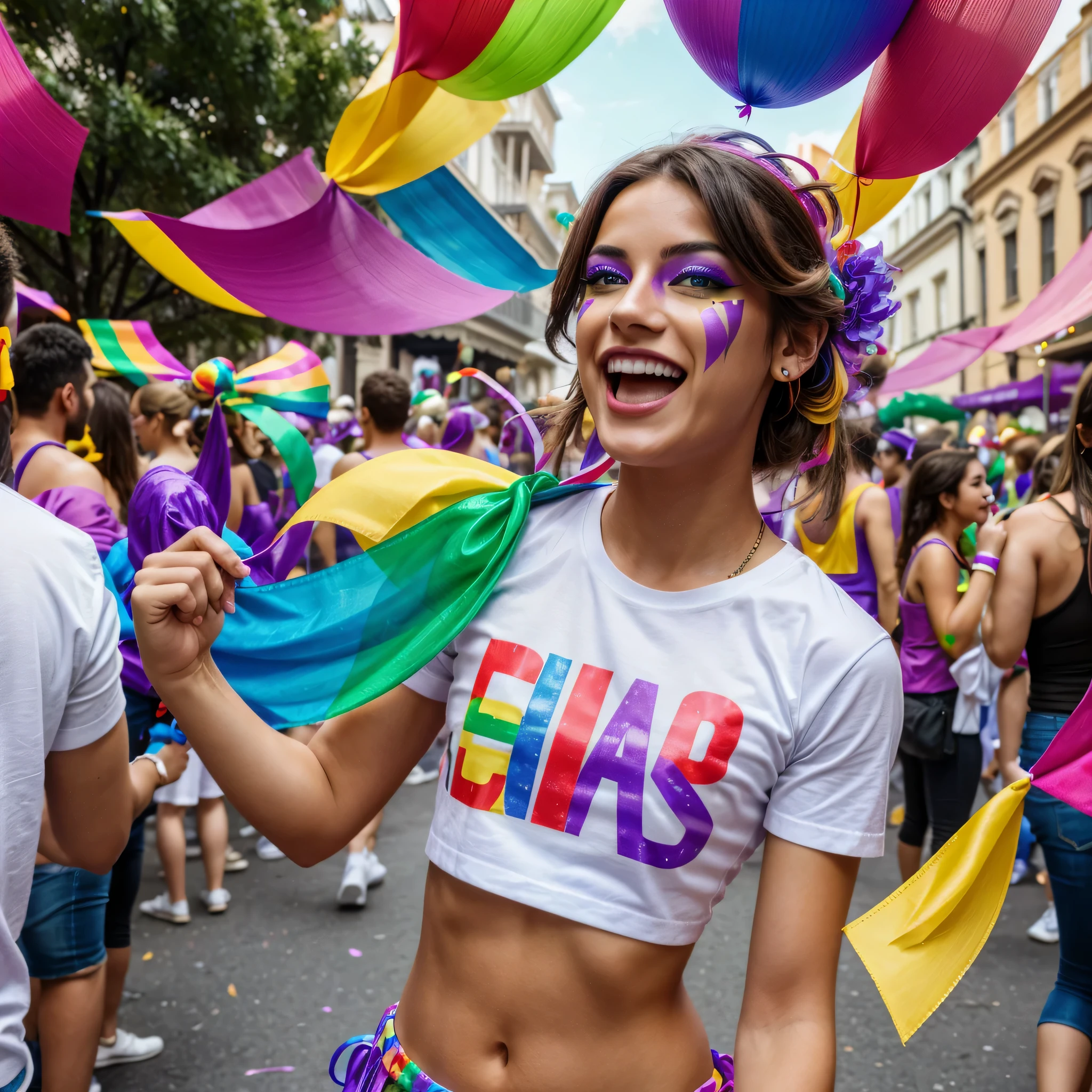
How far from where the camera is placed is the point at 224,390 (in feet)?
12.1

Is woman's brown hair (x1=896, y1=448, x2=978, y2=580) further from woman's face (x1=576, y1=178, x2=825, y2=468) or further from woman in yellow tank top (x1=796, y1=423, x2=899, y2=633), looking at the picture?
woman's face (x1=576, y1=178, x2=825, y2=468)

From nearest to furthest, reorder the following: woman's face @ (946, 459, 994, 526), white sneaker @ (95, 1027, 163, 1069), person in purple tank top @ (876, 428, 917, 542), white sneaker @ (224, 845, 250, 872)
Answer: white sneaker @ (95, 1027, 163, 1069) → woman's face @ (946, 459, 994, 526) → white sneaker @ (224, 845, 250, 872) → person in purple tank top @ (876, 428, 917, 542)

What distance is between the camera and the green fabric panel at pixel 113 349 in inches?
182

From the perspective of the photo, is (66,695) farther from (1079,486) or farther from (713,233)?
(1079,486)

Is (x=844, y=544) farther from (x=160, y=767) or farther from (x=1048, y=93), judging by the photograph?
(x=1048, y=93)

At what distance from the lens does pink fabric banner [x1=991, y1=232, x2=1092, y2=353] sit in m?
2.95

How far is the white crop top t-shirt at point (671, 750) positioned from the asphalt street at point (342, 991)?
238 cm

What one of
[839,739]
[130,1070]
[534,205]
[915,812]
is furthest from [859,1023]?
[534,205]

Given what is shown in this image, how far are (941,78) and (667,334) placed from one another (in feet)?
2.11

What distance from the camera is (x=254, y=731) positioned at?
1.42m

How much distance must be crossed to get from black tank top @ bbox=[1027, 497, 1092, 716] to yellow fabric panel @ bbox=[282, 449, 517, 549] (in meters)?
1.87

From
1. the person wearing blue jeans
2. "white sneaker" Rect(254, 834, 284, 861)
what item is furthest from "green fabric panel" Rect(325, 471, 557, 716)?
"white sneaker" Rect(254, 834, 284, 861)

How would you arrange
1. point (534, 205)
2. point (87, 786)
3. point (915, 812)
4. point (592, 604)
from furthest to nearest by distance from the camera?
point (534, 205) → point (915, 812) → point (87, 786) → point (592, 604)

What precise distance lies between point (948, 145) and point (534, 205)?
3478 centimetres
